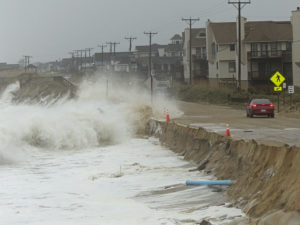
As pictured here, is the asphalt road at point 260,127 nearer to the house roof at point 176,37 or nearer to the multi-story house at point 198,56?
the multi-story house at point 198,56

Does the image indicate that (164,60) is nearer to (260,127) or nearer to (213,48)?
(213,48)

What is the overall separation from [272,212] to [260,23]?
6153cm

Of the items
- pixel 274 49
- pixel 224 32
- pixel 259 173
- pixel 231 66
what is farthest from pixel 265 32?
pixel 259 173

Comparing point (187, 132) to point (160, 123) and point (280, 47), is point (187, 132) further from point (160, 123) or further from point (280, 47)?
→ point (280, 47)

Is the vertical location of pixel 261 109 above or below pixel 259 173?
above

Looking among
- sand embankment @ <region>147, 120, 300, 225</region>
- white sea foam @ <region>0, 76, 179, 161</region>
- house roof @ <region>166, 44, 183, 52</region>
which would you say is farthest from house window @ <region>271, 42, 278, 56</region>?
house roof @ <region>166, 44, 183, 52</region>

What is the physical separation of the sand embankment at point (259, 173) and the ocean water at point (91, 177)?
0.53 meters

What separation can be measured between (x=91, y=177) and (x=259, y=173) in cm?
747

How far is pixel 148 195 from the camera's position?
1480 cm

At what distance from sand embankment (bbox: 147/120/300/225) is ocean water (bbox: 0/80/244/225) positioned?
53 cm

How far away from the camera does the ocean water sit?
40.5 ft

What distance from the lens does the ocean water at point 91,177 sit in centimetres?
1234

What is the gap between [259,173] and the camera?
1305 cm

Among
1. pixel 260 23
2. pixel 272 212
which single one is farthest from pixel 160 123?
pixel 260 23
